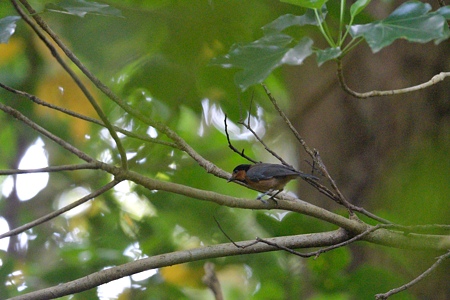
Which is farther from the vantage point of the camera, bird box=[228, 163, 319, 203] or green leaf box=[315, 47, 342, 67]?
bird box=[228, 163, 319, 203]

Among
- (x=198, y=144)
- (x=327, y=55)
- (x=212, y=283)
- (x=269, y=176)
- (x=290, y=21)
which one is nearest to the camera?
(x=327, y=55)

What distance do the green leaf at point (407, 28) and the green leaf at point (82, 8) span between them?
664 millimetres

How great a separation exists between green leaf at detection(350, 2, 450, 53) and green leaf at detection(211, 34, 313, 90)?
0.14 metres

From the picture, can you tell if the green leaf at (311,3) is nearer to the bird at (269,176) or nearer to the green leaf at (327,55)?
the green leaf at (327,55)

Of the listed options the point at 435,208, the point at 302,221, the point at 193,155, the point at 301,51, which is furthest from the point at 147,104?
the point at 435,208

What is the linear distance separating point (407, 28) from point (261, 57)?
0.36 meters

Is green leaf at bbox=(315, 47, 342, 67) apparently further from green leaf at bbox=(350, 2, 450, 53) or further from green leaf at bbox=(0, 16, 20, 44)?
green leaf at bbox=(0, 16, 20, 44)

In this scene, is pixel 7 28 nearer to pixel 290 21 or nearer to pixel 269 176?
pixel 290 21

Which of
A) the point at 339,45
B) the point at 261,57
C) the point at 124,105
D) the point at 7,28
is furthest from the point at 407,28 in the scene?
the point at 7,28

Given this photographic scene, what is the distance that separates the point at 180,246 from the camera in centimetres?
338

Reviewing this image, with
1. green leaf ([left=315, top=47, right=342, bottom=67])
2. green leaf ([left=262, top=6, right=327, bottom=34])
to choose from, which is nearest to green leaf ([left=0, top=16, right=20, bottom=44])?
green leaf ([left=262, top=6, right=327, bottom=34])

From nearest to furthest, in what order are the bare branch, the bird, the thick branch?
the thick branch
the bird
the bare branch

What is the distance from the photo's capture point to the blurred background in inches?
76.4

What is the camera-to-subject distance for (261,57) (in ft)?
4.35
